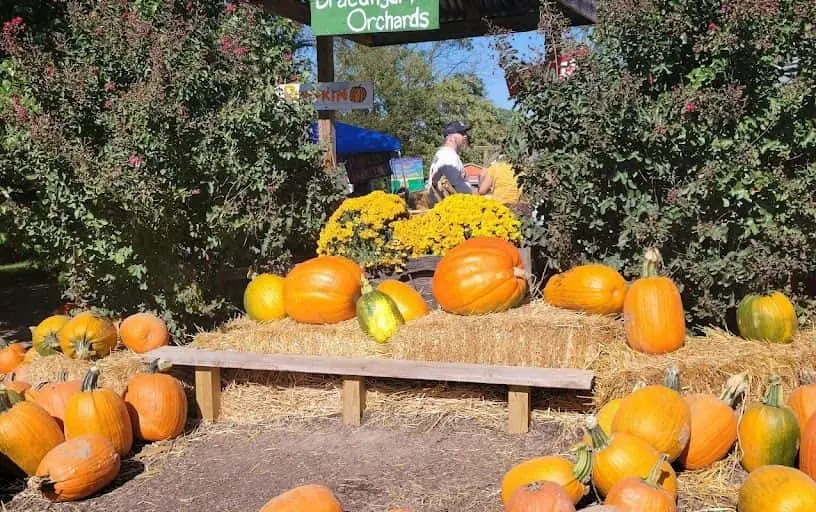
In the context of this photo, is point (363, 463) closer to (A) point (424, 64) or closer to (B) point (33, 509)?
(B) point (33, 509)

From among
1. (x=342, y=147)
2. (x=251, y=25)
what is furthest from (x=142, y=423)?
(x=342, y=147)

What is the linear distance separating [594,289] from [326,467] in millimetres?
1849

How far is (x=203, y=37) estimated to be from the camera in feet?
18.5

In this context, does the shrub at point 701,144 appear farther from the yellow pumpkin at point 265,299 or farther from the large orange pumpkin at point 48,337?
the large orange pumpkin at point 48,337

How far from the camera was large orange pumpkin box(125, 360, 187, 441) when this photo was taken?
4219 millimetres

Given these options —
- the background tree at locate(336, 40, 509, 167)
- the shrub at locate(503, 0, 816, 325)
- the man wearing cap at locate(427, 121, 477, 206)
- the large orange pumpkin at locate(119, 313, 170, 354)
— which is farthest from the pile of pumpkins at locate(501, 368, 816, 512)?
the background tree at locate(336, 40, 509, 167)

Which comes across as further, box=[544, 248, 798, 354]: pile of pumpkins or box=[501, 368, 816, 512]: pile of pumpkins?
box=[544, 248, 798, 354]: pile of pumpkins

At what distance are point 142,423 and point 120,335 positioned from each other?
117 cm

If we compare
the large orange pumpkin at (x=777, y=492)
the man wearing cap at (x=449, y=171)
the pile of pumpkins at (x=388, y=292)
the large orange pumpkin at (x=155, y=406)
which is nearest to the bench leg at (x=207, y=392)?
the large orange pumpkin at (x=155, y=406)

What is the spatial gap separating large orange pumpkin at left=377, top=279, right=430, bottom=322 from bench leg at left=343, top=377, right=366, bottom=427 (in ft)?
Answer: 1.89

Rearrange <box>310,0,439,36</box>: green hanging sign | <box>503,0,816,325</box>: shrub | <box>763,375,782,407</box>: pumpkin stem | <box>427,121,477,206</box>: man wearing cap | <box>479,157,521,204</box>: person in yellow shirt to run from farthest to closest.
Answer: <box>479,157,521,204</box>: person in yellow shirt < <box>427,121,477,206</box>: man wearing cap < <box>310,0,439,36</box>: green hanging sign < <box>503,0,816,325</box>: shrub < <box>763,375,782,407</box>: pumpkin stem

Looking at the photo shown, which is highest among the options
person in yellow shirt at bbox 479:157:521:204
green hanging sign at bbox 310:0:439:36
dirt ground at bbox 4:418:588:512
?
green hanging sign at bbox 310:0:439:36

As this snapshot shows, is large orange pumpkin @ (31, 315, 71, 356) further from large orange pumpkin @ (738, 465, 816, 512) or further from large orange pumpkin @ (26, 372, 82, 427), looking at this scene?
large orange pumpkin @ (738, 465, 816, 512)

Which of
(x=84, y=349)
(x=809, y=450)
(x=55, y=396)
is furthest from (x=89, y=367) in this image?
(x=809, y=450)
